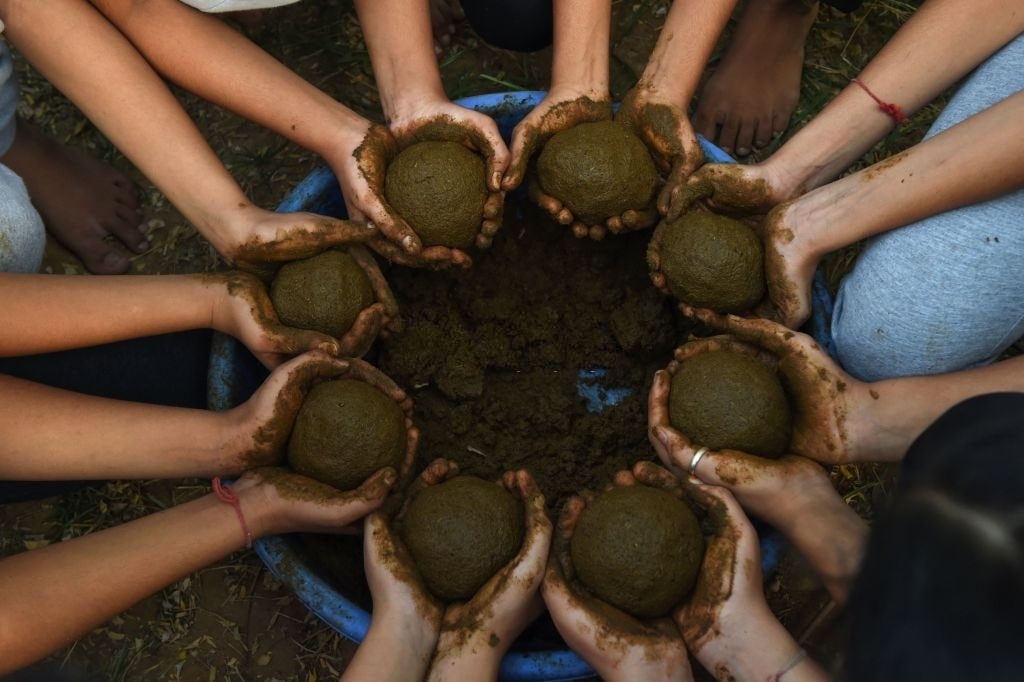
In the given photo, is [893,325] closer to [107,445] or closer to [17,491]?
[107,445]

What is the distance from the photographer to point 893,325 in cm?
147

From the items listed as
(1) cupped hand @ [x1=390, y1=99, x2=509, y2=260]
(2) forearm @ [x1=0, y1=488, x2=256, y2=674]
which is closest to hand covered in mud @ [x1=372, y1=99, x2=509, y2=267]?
(1) cupped hand @ [x1=390, y1=99, x2=509, y2=260]

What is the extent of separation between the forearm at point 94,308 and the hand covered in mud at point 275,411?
0.73 feet

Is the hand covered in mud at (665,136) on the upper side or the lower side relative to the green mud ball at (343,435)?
upper

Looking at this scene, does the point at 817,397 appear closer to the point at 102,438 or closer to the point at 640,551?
the point at 640,551

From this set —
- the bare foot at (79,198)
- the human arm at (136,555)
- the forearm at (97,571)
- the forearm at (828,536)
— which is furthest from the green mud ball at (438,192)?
the bare foot at (79,198)

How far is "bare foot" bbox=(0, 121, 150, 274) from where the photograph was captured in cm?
211

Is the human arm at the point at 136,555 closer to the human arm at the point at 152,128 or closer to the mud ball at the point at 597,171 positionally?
the human arm at the point at 152,128

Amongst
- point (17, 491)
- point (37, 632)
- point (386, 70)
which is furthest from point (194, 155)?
point (37, 632)

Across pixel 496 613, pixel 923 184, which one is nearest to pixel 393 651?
pixel 496 613

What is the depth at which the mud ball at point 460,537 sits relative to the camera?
141 centimetres

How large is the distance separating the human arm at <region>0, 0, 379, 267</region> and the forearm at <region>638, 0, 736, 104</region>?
699mm

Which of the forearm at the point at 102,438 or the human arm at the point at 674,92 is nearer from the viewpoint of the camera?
the forearm at the point at 102,438

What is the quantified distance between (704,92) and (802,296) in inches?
36.0
